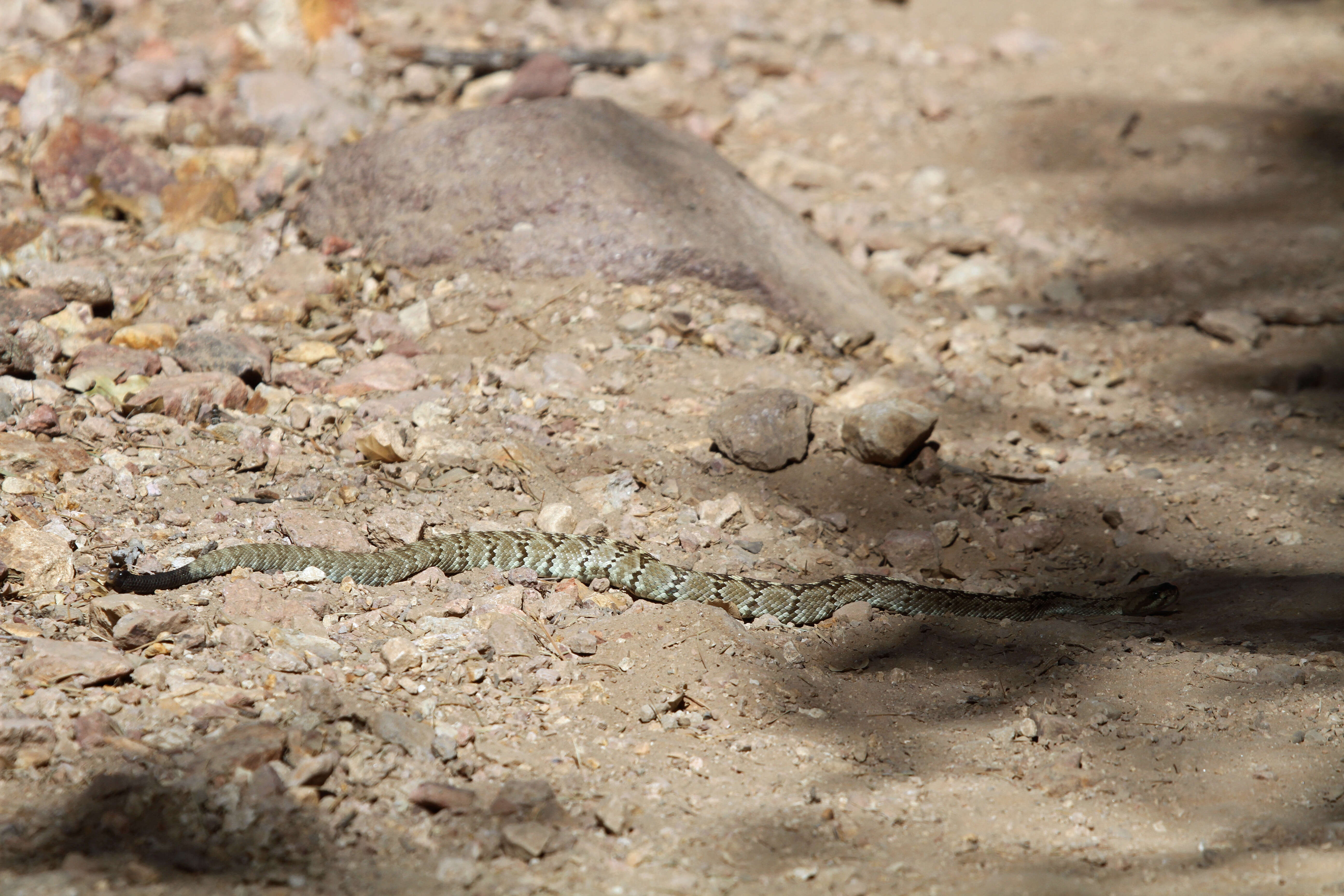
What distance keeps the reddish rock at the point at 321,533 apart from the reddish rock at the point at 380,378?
3.92 feet

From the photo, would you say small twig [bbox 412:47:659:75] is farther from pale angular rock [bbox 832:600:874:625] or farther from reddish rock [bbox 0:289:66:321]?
pale angular rock [bbox 832:600:874:625]

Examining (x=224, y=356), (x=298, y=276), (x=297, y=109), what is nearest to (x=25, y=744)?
(x=224, y=356)

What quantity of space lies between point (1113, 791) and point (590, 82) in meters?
7.25

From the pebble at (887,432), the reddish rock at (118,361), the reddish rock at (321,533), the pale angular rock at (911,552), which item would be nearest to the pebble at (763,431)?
the pebble at (887,432)

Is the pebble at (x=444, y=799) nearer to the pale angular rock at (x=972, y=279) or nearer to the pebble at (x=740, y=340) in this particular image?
the pebble at (x=740, y=340)

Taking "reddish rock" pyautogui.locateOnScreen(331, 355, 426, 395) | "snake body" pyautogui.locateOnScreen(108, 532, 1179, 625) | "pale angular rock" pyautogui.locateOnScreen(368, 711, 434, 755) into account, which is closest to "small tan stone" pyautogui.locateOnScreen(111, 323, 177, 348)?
"reddish rock" pyautogui.locateOnScreen(331, 355, 426, 395)

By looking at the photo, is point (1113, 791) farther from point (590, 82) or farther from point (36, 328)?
point (590, 82)

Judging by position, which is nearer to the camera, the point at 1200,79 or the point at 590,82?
the point at 590,82

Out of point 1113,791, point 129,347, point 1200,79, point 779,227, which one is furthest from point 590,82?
point 1113,791

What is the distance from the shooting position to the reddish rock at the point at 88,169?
22.7ft

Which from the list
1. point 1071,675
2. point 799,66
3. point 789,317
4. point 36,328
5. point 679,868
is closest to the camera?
point 679,868

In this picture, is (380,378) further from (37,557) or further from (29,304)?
(37,557)

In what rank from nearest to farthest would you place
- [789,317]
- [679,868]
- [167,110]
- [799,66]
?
[679,868], [789,317], [167,110], [799,66]

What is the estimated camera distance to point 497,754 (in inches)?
133
